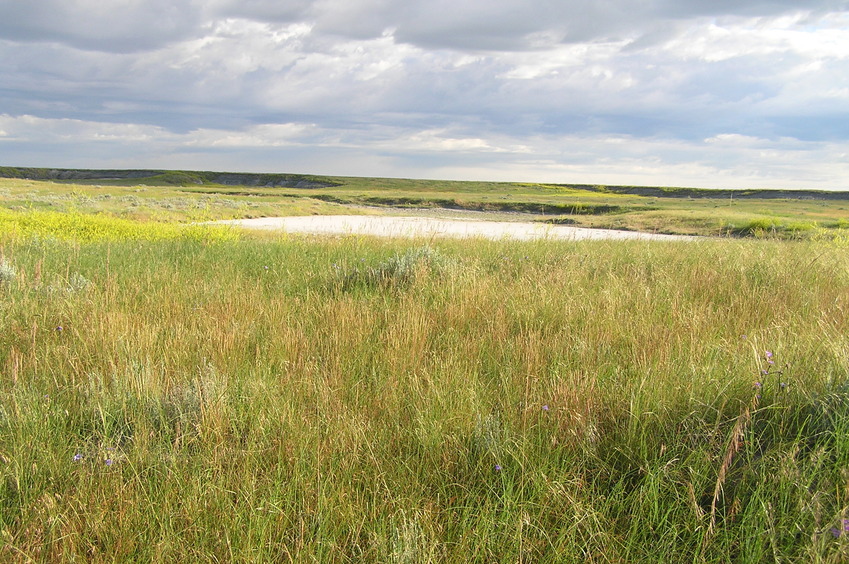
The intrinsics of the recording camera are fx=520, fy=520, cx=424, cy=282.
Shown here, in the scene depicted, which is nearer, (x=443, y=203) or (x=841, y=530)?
(x=841, y=530)

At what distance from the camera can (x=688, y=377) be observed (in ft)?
9.56

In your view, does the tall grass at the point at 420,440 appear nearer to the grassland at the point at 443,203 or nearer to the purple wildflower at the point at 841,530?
the purple wildflower at the point at 841,530

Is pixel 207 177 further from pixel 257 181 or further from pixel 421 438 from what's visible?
pixel 421 438

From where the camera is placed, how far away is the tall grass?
6.14 feet

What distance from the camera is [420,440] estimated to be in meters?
2.39

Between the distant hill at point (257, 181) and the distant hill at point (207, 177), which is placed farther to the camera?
the distant hill at point (207, 177)

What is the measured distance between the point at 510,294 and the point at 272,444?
329 cm

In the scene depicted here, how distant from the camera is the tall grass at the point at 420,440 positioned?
1.87m

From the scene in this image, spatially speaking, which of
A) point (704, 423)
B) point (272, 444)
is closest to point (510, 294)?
point (704, 423)

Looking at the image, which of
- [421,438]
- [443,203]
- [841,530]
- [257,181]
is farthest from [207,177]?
[841,530]

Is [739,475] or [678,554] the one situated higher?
[739,475]

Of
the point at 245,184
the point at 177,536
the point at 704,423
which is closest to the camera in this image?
the point at 177,536

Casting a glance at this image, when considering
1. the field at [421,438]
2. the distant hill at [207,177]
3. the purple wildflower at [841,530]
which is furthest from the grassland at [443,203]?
the purple wildflower at [841,530]

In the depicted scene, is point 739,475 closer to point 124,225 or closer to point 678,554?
point 678,554
